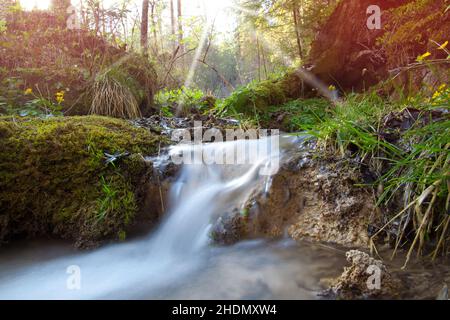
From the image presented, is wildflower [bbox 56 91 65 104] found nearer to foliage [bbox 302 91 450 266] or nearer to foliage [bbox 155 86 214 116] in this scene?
foliage [bbox 155 86 214 116]

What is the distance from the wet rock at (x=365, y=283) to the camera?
4.18ft

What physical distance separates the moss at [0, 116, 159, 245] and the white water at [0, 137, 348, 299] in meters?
0.18

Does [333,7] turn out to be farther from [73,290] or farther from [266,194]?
[73,290]

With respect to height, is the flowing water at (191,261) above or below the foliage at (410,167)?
below

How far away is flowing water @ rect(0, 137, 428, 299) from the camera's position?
1.51 metres

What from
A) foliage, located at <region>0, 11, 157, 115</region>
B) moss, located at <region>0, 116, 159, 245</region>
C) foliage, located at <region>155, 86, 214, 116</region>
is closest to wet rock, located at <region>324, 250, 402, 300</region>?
moss, located at <region>0, 116, 159, 245</region>

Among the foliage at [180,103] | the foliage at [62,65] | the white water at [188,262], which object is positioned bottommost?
the white water at [188,262]

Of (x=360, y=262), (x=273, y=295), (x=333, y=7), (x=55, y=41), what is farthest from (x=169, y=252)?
(x=333, y=7)

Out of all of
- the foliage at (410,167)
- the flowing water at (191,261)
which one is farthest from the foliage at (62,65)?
the foliage at (410,167)

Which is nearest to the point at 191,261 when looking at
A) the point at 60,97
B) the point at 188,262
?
the point at 188,262

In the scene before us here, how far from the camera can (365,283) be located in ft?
4.27

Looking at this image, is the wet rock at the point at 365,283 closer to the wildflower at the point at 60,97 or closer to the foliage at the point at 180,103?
the wildflower at the point at 60,97

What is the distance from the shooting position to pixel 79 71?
5.08 m

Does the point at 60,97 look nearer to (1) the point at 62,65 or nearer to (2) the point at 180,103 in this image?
(1) the point at 62,65
